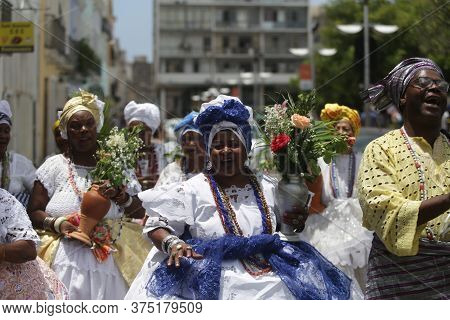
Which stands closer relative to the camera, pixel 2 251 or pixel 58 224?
pixel 2 251

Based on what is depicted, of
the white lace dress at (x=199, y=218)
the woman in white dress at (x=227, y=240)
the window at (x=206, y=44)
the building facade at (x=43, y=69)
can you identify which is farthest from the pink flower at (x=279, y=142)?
the window at (x=206, y=44)

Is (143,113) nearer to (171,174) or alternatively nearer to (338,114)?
(171,174)

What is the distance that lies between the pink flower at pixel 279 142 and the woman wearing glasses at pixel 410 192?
52 cm

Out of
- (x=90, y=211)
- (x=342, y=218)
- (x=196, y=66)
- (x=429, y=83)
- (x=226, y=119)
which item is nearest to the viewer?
(x=429, y=83)

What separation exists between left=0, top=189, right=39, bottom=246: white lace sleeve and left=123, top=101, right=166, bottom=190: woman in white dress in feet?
15.1

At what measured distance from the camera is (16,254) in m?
4.54

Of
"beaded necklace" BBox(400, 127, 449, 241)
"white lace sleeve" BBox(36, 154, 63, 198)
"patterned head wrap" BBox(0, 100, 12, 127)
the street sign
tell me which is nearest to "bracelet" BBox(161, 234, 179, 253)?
"beaded necklace" BBox(400, 127, 449, 241)

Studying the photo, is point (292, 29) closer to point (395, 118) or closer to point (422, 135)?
point (395, 118)

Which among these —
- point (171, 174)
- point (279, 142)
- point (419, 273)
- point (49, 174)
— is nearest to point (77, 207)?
point (49, 174)

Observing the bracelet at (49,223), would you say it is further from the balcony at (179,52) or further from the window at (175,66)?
the window at (175,66)

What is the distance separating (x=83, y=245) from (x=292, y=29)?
296ft

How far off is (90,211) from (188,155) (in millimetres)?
2545

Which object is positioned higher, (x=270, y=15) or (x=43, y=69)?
(x=43, y=69)

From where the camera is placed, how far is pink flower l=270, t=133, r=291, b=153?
4.86 m
